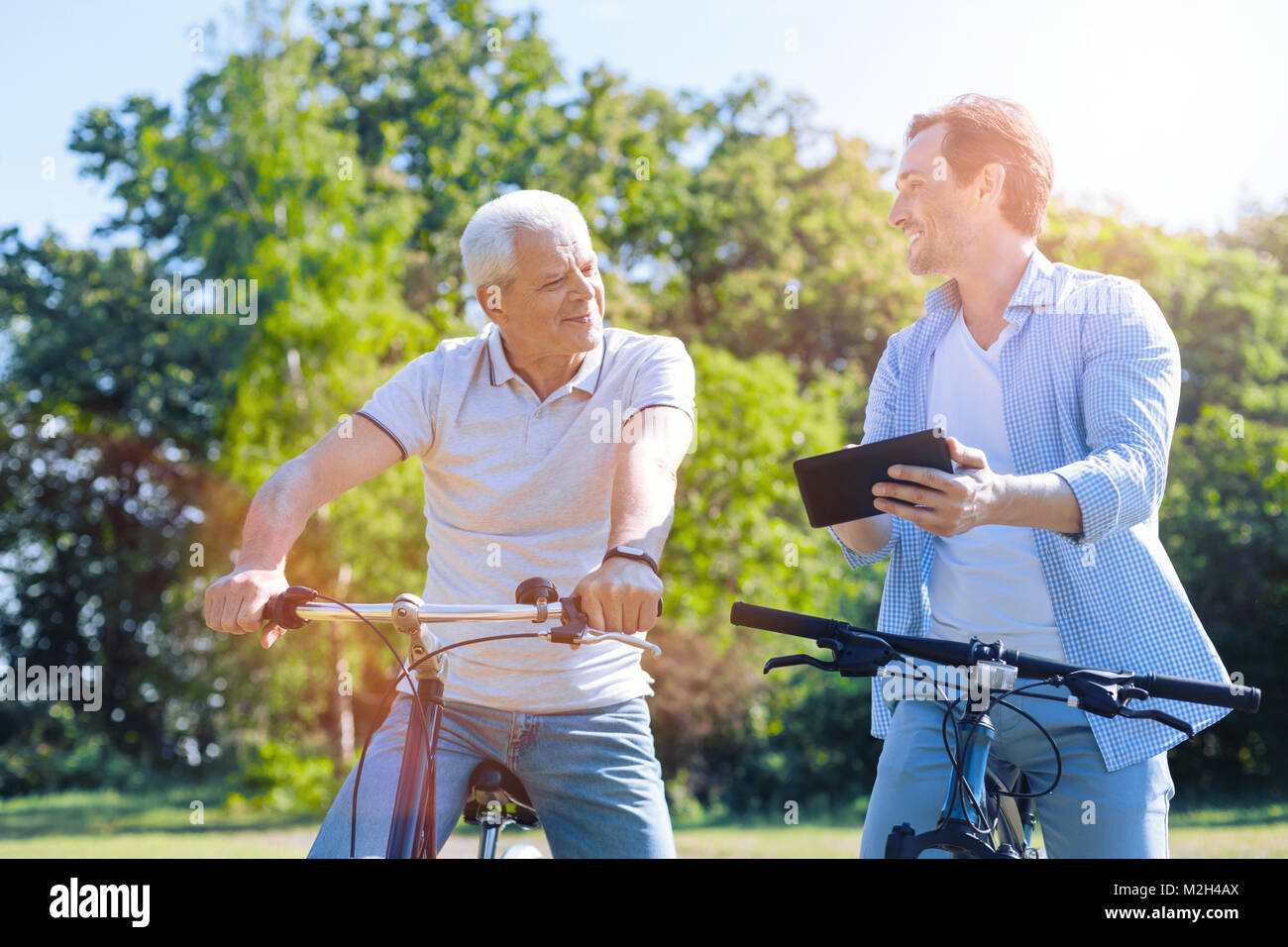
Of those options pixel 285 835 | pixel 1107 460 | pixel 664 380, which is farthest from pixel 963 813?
pixel 285 835

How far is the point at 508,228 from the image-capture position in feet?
9.66

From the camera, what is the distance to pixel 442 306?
13852mm

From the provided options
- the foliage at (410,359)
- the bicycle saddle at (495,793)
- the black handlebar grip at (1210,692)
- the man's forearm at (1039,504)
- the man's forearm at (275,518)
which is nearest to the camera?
the black handlebar grip at (1210,692)

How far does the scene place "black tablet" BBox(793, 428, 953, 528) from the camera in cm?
216

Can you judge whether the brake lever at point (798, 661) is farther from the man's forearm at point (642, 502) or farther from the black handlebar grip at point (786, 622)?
the man's forearm at point (642, 502)

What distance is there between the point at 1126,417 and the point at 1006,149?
0.72m

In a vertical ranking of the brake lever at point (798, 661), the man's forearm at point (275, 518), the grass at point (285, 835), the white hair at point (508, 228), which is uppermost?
the white hair at point (508, 228)

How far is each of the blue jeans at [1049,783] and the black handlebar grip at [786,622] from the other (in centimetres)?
47

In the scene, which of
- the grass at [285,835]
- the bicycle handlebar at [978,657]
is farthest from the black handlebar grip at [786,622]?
the grass at [285,835]

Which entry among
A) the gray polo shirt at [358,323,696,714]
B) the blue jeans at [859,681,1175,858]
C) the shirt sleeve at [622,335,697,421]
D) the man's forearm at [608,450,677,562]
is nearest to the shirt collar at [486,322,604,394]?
the gray polo shirt at [358,323,696,714]

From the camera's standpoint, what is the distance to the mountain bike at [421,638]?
7.11 feet

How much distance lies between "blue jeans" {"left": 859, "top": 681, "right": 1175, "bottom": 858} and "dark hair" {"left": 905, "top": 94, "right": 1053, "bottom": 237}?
111cm

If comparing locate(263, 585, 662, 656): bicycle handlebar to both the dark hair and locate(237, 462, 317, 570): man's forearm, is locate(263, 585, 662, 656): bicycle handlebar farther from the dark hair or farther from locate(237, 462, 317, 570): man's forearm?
the dark hair
